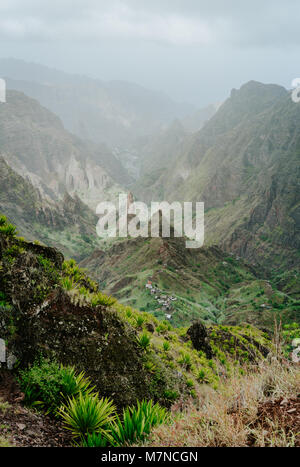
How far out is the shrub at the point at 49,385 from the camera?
5.67m

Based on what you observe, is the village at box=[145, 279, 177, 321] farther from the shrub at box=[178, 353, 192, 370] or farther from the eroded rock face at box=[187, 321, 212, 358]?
the shrub at box=[178, 353, 192, 370]

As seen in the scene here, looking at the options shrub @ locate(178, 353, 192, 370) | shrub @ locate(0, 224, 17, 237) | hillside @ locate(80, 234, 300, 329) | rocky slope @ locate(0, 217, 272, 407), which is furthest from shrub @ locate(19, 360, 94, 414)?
hillside @ locate(80, 234, 300, 329)

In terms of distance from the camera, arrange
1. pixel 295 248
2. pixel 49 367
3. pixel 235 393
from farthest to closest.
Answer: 1. pixel 295 248
2. pixel 49 367
3. pixel 235 393

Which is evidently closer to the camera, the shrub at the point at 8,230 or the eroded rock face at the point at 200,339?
the shrub at the point at 8,230

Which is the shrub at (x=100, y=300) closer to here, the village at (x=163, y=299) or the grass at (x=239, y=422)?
the grass at (x=239, y=422)

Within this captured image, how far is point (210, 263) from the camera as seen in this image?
12300 cm

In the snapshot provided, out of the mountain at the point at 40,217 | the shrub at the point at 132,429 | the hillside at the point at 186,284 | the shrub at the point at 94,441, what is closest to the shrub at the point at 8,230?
the shrub at the point at 94,441

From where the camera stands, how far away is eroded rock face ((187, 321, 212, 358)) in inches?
728

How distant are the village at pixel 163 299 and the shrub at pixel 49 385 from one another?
217 ft

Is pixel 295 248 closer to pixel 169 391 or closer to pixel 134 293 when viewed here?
pixel 134 293

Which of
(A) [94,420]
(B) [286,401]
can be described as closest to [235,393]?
(B) [286,401]

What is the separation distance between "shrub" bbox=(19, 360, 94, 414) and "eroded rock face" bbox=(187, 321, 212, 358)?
1346 centimetres

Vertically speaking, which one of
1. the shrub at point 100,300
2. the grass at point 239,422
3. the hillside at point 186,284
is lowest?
the hillside at point 186,284
